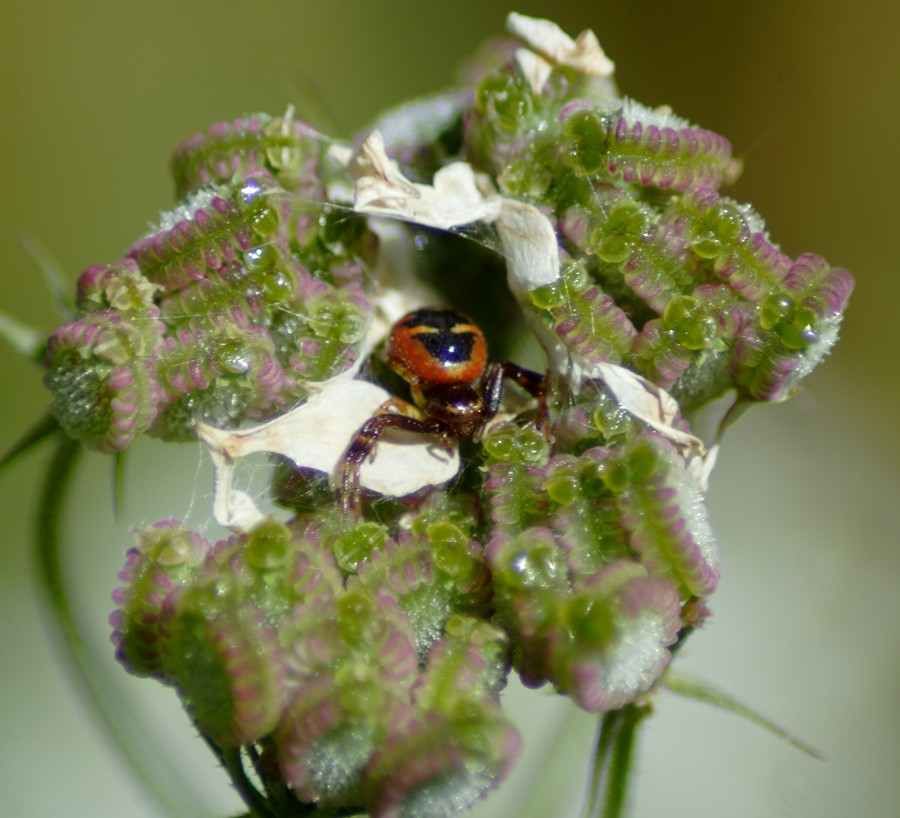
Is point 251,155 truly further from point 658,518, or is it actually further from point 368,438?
point 658,518

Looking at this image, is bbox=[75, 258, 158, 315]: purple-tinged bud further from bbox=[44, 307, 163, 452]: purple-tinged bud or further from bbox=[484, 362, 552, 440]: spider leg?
bbox=[484, 362, 552, 440]: spider leg

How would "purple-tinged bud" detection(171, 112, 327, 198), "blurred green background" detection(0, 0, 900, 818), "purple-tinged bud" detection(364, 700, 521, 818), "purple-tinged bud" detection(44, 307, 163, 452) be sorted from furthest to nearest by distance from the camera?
"blurred green background" detection(0, 0, 900, 818) < "purple-tinged bud" detection(171, 112, 327, 198) < "purple-tinged bud" detection(44, 307, 163, 452) < "purple-tinged bud" detection(364, 700, 521, 818)

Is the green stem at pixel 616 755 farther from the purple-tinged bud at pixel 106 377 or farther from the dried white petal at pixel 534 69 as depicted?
the dried white petal at pixel 534 69

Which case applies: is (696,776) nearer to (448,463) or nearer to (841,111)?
(448,463)

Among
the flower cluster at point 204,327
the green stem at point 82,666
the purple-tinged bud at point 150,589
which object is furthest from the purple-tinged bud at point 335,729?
the green stem at point 82,666

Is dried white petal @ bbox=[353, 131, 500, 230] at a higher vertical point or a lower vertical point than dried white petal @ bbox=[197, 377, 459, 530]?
higher

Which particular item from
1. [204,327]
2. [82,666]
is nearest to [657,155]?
[204,327]

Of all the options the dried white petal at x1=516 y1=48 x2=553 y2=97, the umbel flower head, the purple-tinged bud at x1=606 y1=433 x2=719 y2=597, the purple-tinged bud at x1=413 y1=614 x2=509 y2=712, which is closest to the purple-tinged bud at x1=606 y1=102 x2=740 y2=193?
the umbel flower head

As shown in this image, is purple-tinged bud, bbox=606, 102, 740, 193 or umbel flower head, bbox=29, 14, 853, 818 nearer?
umbel flower head, bbox=29, 14, 853, 818
